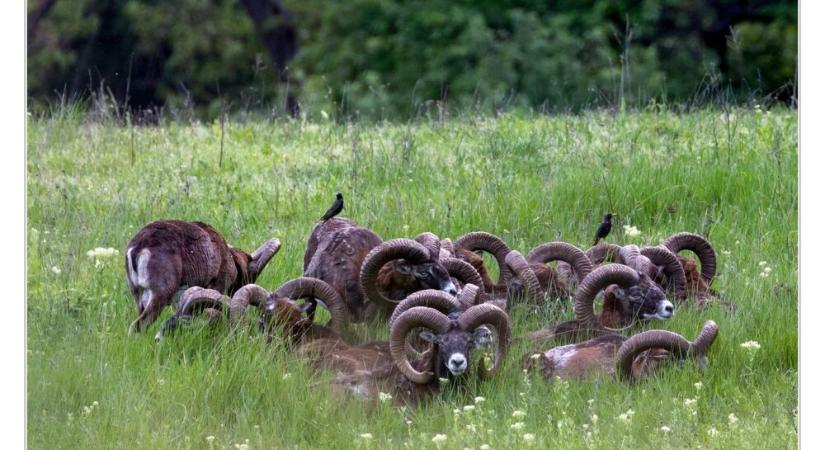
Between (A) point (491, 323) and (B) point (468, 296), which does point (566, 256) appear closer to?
(B) point (468, 296)

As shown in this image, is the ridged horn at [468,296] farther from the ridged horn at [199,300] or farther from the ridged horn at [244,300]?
the ridged horn at [199,300]

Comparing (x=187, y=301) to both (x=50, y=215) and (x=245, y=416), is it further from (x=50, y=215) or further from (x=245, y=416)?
(x=50, y=215)

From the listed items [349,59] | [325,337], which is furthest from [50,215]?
[349,59]

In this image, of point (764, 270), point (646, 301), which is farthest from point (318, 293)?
point (764, 270)

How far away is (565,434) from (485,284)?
235cm

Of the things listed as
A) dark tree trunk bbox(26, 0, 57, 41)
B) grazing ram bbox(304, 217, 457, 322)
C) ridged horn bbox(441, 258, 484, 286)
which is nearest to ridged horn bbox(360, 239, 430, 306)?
grazing ram bbox(304, 217, 457, 322)

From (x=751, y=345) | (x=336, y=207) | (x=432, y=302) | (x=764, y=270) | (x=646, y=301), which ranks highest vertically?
(x=336, y=207)

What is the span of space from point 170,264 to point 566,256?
286cm

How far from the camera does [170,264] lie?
838 centimetres

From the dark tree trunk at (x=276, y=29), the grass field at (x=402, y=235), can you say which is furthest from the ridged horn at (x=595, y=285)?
the dark tree trunk at (x=276, y=29)

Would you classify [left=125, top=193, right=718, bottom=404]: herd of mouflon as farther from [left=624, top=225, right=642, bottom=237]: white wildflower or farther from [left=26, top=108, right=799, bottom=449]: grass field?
[left=624, top=225, right=642, bottom=237]: white wildflower

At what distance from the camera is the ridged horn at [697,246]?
31.2ft

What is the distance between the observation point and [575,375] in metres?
7.67

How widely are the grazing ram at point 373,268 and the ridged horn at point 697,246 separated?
1.84 metres
